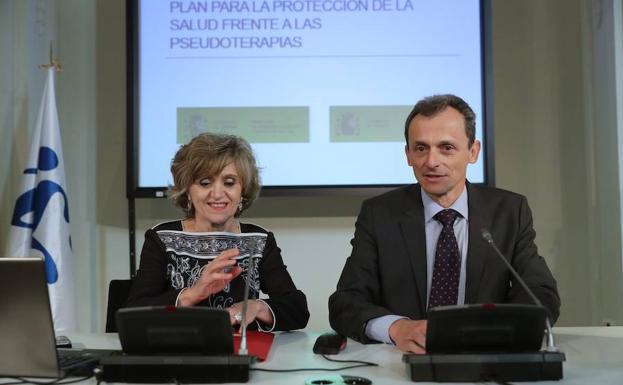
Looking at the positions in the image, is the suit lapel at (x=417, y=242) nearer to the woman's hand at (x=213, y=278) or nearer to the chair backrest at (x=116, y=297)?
the woman's hand at (x=213, y=278)

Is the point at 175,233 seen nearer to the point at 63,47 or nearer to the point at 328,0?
the point at 328,0

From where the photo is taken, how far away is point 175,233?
2066 mm

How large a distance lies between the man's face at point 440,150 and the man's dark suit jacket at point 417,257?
108 mm

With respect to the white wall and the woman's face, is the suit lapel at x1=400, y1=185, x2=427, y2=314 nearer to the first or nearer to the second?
the woman's face

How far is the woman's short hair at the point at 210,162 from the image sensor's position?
206 centimetres

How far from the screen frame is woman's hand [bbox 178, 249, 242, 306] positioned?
142 cm

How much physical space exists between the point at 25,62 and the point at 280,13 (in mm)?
1320

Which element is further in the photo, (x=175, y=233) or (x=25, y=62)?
(x=25, y=62)

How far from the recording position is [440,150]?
197 cm

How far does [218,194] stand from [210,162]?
0.10 meters

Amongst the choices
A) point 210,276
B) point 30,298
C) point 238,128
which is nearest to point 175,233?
point 210,276

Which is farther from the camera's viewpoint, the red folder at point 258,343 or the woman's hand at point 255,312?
the woman's hand at point 255,312

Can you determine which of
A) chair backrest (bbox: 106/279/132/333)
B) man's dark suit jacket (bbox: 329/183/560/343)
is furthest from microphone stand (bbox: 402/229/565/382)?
chair backrest (bbox: 106/279/132/333)

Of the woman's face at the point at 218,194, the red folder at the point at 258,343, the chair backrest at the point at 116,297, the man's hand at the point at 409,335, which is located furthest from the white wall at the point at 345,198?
the man's hand at the point at 409,335
